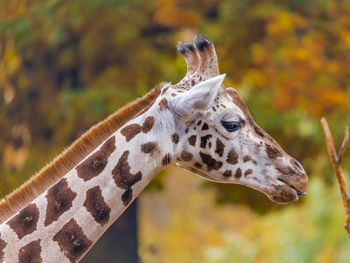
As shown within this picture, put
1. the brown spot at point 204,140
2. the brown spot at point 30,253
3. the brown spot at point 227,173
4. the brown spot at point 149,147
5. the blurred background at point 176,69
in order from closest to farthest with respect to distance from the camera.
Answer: the brown spot at point 30,253 < the brown spot at point 149,147 < the brown spot at point 204,140 < the brown spot at point 227,173 < the blurred background at point 176,69

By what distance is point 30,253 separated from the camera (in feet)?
15.8

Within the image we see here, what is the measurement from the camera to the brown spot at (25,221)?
4848mm

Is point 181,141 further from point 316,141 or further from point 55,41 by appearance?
point 316,141

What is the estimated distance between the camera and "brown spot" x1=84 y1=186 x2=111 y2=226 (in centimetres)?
495

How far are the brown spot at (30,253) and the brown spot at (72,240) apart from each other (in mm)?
110

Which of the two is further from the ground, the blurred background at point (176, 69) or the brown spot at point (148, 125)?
the brown spot at point (148, 125)

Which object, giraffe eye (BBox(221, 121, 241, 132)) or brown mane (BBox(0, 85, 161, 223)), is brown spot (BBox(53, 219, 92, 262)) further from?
giraffe eye (BBox(221, 121, 241, 132))

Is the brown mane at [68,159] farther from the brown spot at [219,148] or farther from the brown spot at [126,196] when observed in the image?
the brown spot at [219,148]

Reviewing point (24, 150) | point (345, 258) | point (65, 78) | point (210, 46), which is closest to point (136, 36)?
point (65, 78)

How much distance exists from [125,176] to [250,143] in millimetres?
804

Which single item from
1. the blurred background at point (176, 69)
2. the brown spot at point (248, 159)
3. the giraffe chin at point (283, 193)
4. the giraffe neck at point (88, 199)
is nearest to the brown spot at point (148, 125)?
the giraffe neck at point (88, 199)

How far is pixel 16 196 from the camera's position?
4.98 m

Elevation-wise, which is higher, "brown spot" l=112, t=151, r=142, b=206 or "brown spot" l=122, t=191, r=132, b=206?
"brown spot" l=112, t=151, r=142, b=206

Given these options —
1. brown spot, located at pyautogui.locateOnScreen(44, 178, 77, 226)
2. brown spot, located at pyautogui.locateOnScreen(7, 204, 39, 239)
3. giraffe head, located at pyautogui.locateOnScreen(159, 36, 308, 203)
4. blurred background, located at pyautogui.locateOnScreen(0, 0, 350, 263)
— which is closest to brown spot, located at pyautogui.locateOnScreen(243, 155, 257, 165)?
giraffe head, located at pyautogui.locateOnScreen(159, 36, 308, 203)
